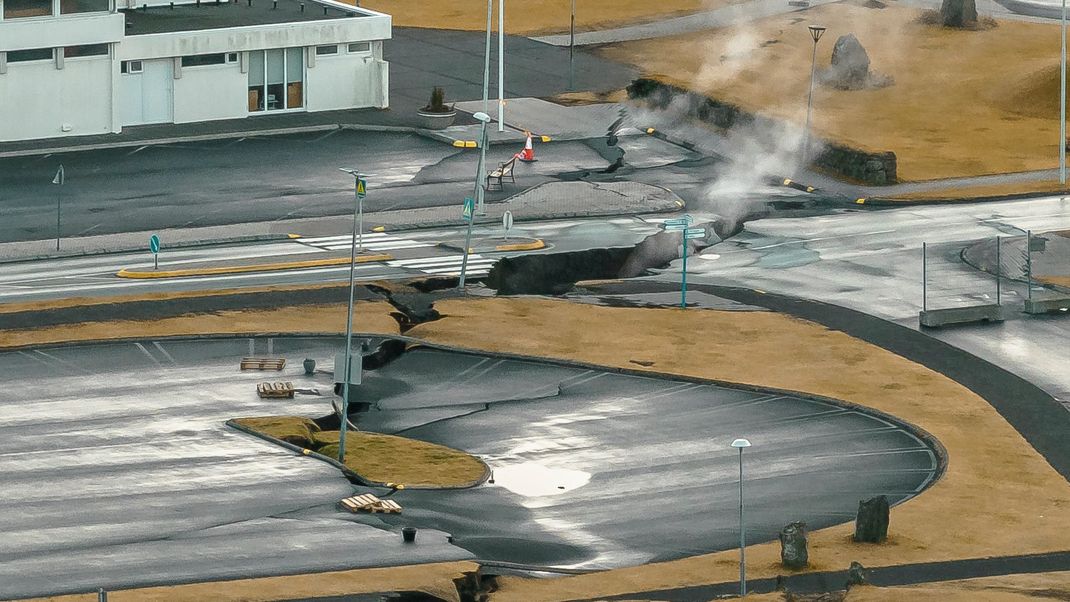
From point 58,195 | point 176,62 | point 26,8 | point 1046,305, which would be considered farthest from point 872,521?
point 176,62

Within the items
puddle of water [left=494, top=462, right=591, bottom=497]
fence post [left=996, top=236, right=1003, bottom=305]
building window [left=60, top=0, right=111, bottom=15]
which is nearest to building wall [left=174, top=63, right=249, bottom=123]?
building window [left=60, top=0, right=111, bottom=15]

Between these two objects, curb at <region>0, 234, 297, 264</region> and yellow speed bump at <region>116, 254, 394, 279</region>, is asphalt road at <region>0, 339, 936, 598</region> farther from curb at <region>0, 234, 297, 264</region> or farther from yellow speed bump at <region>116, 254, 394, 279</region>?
curb at <region>0, 234, 297, 264</region>

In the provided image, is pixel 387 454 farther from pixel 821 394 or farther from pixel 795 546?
pixel 821 394

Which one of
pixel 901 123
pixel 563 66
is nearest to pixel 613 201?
pixel 901 123

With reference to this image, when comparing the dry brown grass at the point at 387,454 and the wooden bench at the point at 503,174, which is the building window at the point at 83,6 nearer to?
the wooden bench at the point at 503,174

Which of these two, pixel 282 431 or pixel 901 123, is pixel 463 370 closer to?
pixel 282 431

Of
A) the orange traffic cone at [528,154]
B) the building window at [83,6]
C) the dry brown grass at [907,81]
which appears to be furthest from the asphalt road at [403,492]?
the dry brown grass at [907,81]
